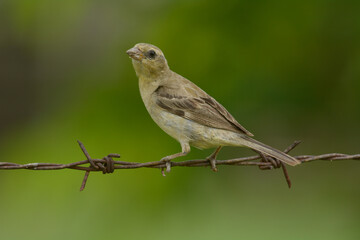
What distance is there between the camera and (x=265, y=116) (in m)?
7.11

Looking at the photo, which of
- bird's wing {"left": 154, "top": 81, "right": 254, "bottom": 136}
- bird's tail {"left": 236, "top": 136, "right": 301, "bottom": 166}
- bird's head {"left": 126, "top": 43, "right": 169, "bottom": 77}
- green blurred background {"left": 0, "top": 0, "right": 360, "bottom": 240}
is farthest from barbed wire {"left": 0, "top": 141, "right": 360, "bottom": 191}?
green blurred background {"left": 0, "top": 0, "right": 360, "bottom": 240}

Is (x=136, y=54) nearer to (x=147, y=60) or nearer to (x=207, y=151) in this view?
(x=147, y=60)

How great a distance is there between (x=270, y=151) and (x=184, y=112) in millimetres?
882

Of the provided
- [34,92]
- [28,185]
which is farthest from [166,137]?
[34,92]

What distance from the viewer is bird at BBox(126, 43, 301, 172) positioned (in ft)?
14.6

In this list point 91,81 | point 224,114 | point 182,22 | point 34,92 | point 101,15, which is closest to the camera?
point 224,114

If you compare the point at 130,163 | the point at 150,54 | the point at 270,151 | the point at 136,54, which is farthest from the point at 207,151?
the point at 130,163

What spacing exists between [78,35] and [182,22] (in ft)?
10.3

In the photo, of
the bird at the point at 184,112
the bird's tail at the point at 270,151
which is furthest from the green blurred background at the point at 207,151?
the bird's tail at the point at 270,151

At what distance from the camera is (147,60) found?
4.97 m

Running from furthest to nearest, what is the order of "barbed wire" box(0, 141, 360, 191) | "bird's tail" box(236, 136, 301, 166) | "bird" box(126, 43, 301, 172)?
"bird" box(126, 43, 301, 172) → "bird's tail" box(236, 136, 301, 166) → "barbed wire" box(0, 141, 360, 191)

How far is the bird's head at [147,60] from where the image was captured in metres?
4.95

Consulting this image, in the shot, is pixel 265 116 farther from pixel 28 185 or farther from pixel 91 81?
pixel 28 185

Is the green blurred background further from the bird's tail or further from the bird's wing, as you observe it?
the bird's tail
